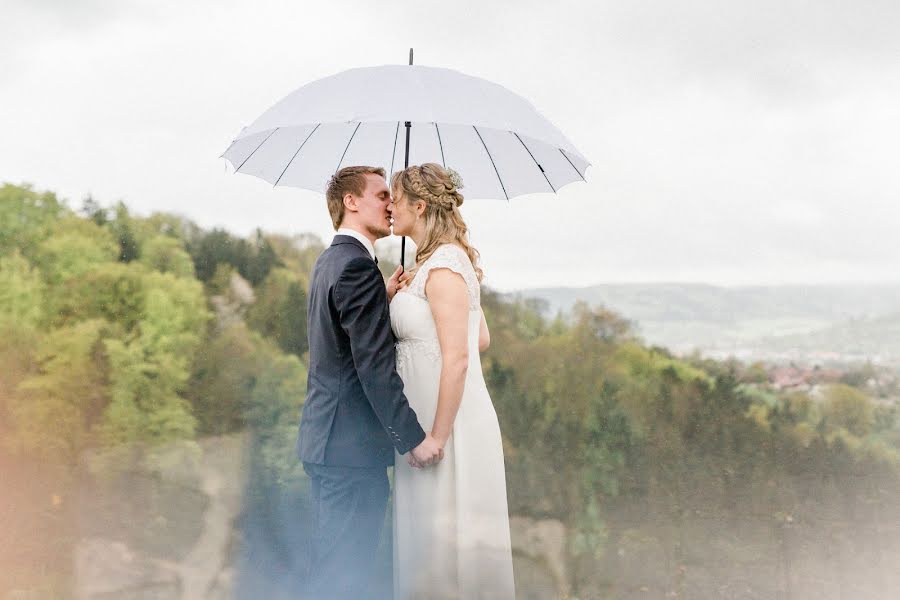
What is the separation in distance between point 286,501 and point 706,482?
2.14m

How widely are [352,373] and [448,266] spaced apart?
36cm

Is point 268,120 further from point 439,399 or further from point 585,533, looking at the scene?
point 585,533

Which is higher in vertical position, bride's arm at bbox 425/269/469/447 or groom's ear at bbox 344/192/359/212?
groom's ear at bbox 344/192/359/212

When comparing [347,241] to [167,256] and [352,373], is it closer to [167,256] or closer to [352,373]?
[352,373]

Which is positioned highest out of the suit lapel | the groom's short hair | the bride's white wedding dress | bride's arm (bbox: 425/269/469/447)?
the groom's short hair

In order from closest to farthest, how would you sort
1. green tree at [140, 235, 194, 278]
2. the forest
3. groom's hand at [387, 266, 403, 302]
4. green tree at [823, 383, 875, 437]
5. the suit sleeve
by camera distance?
the suit sleeve, groom's hand at [387, 266, 403, 302], the forest, green tree at [823, 383, 875, 437], green tree at [140, 235, 194, 278]

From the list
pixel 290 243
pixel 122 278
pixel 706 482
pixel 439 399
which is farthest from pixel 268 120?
pixel 706 482

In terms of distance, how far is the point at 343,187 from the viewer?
220 centimetres

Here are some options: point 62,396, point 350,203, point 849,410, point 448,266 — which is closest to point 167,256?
point 62,396

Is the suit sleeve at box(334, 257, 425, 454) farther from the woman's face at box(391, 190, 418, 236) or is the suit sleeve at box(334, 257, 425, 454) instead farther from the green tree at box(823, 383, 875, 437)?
the green tree at box(823, 383, 875, 437)

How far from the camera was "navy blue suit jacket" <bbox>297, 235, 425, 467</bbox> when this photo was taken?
2.01 metres

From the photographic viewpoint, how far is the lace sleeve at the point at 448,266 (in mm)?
2092

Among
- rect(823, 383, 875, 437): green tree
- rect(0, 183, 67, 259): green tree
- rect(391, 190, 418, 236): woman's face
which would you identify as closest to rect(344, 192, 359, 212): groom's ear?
rect(391, 190, 418, 236): woman's face

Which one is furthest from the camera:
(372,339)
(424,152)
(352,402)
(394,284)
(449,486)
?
(424,152)
